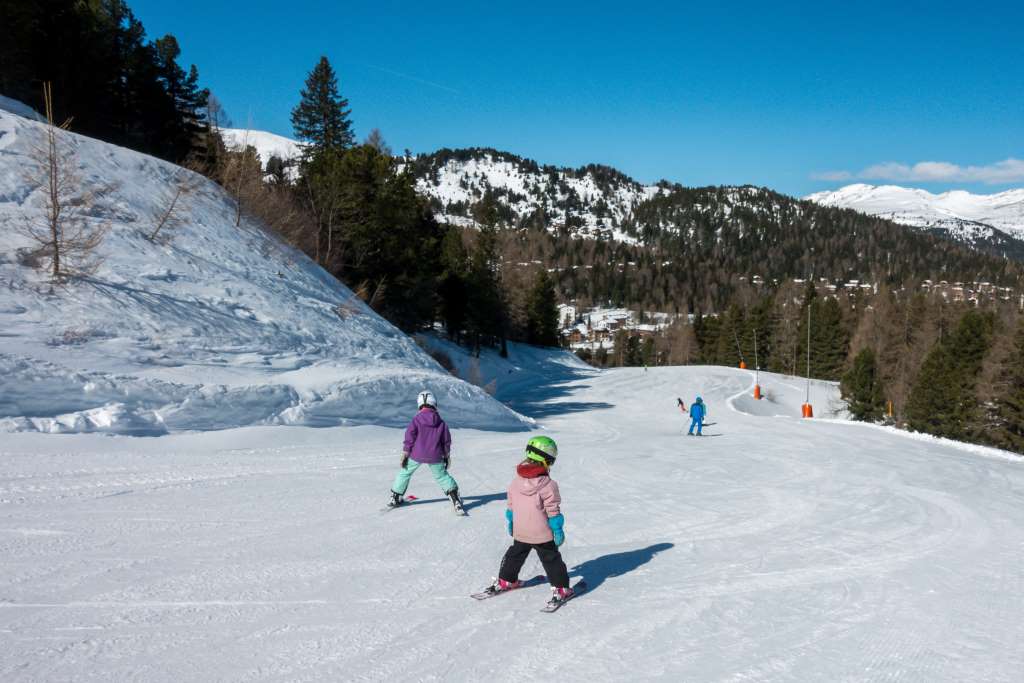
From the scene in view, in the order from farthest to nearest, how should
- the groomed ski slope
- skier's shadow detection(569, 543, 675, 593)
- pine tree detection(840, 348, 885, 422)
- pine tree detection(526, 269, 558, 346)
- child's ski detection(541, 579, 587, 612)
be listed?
pine tree detection(526, 269, 558, 346), pine tree detection(840, 348, 885, 422), skier's shadow detection(569, 543, 675, 593), child's ski detection(541, 579, 587, 612), the groomed ski slope

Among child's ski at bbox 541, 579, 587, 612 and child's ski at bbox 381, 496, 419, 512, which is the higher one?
child's ski at bbox 541, 579, 587, 612

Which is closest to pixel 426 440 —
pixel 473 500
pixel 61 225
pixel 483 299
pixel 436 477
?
pixel 436 477

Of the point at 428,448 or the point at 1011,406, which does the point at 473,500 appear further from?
the point at 1011,406

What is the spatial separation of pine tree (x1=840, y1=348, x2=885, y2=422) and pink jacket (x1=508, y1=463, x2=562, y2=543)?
54961mm

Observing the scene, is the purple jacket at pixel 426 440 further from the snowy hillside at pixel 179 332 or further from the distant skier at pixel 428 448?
the snowy hillside at pixel 179 332

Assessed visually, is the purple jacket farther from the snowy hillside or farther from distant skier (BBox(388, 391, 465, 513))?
the snowy hillside

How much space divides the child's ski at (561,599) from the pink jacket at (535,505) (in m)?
0.52

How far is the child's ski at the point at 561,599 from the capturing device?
5332mm

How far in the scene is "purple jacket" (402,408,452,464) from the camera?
8.30 m

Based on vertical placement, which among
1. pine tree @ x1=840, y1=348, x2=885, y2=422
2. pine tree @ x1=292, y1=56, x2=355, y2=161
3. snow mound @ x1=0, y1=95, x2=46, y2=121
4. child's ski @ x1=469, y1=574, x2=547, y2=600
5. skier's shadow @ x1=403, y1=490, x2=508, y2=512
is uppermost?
pine tree @ x1=292, y1=56, x2=355, y2=161

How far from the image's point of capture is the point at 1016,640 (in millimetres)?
5004

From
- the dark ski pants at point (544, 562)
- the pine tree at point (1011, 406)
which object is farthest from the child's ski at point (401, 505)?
the pine tree at point (1011, 406)

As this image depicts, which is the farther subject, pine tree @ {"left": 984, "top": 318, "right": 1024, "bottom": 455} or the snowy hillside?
pine tree @ {"left": 984, "top": 318, "right": 1024, "bottom": 455}

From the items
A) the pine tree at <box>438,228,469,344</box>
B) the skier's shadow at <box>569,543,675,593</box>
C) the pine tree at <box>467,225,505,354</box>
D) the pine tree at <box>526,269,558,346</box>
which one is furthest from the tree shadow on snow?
the skier's shadow at <box>569,543,675,593</box>
